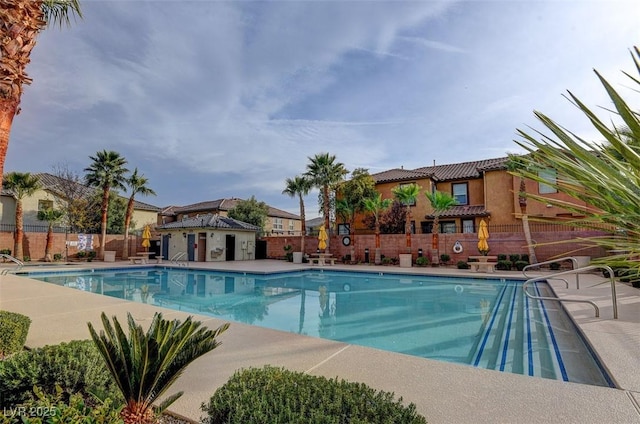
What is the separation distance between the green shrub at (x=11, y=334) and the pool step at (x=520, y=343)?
21.2 feet

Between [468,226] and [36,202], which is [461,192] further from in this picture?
[36,202]

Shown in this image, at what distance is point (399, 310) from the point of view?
9.18 meters

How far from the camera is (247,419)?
1.92 metres

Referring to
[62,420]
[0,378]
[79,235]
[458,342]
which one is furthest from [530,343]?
[79,235]

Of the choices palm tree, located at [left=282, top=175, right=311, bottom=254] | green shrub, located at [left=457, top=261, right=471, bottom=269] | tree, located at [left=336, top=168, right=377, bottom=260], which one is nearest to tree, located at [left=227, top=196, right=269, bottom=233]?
palm tree, located at [left=282, top=175, right=311, bottom=254]

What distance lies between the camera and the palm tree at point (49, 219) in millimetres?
20797

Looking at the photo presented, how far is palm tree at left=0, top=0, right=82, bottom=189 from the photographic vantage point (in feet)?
14.0

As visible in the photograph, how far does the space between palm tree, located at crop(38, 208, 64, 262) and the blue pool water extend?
591cm

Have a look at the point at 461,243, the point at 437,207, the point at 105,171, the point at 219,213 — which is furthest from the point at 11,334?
the point at 219,213

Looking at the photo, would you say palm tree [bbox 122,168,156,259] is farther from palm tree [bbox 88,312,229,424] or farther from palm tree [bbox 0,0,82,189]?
palm tree [bbox 88,312,229,424]

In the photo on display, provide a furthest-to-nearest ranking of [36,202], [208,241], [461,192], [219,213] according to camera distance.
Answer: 1. [219,213]
2. [36,202]
3. [461,192]
4. [208,241]

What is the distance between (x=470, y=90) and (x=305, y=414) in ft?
34.7

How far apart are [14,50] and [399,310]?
9.37 meters

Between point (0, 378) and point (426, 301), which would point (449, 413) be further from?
point (426, 301)
